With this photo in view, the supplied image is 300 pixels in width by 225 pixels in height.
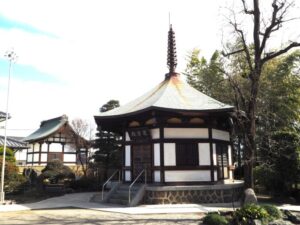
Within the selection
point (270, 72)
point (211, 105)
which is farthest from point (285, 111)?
point (211, 105)

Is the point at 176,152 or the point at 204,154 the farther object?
the point at 204,154

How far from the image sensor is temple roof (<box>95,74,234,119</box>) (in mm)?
15438

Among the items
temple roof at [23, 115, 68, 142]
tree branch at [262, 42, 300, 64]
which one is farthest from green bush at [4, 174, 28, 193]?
tree branch at [262, 42, 300, 64]

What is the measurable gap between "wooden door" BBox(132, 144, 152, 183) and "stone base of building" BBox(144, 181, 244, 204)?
1.55m

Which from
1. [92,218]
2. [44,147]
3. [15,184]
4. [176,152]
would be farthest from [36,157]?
[92,218]

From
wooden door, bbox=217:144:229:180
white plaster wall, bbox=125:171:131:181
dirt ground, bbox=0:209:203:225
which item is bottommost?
dirt ground, bbox=0:209:203:225

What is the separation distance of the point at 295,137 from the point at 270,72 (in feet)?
30.4

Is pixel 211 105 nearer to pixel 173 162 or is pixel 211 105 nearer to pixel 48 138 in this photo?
pixel 173 162

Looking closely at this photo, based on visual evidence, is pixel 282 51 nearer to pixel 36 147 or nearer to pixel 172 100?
pixel 172 100

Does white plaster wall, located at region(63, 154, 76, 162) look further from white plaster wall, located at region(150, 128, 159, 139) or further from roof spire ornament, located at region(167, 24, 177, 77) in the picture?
white plaster wall, located at region(150, 128, 159, 139)

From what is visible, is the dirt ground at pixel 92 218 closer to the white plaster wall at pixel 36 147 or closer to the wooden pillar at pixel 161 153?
the wooden pillar at pixel 161 153

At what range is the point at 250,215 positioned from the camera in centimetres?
974

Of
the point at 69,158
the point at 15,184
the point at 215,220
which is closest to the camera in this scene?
the point at 215,220

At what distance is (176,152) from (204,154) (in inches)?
56.9
